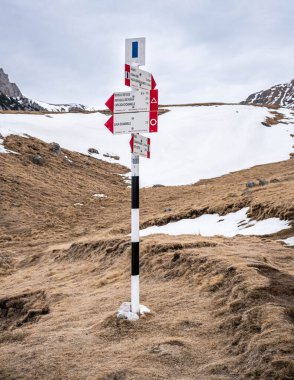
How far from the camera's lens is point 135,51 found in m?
8.09

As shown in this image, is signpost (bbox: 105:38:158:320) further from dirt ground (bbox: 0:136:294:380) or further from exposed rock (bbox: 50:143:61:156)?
exposed rock (bbox: 50:143:61:156)

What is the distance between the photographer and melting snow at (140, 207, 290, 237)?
16.6 m

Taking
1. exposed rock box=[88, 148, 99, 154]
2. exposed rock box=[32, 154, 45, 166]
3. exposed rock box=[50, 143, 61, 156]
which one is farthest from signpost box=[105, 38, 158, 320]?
exposed rock box=[88, 148, 99, 154]

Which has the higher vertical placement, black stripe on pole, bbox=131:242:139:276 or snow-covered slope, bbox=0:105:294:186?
snow-covered slope, bbox=0:105:294:186

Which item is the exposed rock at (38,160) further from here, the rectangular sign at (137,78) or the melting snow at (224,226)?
the rectangular sign at (137,78)

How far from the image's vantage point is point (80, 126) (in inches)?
2589

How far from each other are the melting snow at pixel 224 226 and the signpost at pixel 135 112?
9177mm

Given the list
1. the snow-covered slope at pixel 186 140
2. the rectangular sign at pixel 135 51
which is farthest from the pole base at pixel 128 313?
the snow-covered slope at pixel 186 140

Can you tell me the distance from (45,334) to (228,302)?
11.1 feet

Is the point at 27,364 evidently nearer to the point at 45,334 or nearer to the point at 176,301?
the point at 45,334

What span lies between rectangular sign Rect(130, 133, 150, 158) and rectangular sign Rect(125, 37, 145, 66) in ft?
4.59

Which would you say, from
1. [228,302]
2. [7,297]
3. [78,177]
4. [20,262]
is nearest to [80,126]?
[78,177]

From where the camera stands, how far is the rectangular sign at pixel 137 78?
7.93 metres

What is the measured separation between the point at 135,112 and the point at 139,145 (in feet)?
2.02
